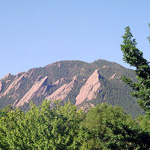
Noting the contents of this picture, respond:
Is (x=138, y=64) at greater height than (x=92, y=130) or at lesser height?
greater

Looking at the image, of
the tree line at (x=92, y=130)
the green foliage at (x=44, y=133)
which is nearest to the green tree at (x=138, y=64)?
the tree line at (x=92, y=130)

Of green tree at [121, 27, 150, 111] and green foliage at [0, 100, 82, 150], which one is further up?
green tree at [121, 27, 150, 111]

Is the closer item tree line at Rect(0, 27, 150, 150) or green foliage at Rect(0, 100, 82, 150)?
tree line at Rect(0, 27, 150, 150)

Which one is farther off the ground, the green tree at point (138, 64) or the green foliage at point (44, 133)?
the green tree at point (138, 64)

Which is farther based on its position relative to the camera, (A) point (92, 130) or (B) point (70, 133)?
(B) point (70, 133)

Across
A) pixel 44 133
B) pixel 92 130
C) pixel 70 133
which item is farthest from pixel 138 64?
pixel 70 133

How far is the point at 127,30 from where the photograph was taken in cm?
1888

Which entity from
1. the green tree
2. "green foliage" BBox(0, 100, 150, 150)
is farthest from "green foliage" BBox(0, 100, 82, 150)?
the green tree

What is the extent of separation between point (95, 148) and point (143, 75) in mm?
22081

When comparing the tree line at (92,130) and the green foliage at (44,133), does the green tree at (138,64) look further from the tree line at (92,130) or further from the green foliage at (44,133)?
the green foliage at (44,133)

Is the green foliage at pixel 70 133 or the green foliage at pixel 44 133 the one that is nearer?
the green foliage at pixel 70 133

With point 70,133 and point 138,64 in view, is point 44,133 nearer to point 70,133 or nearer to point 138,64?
point 70,133

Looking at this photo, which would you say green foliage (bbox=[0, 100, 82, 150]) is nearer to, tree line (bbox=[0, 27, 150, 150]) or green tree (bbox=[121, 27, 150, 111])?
tree line (bbox=[0, 27, 150, 150])

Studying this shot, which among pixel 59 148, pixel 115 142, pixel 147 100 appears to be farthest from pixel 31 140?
pixel 147 100
